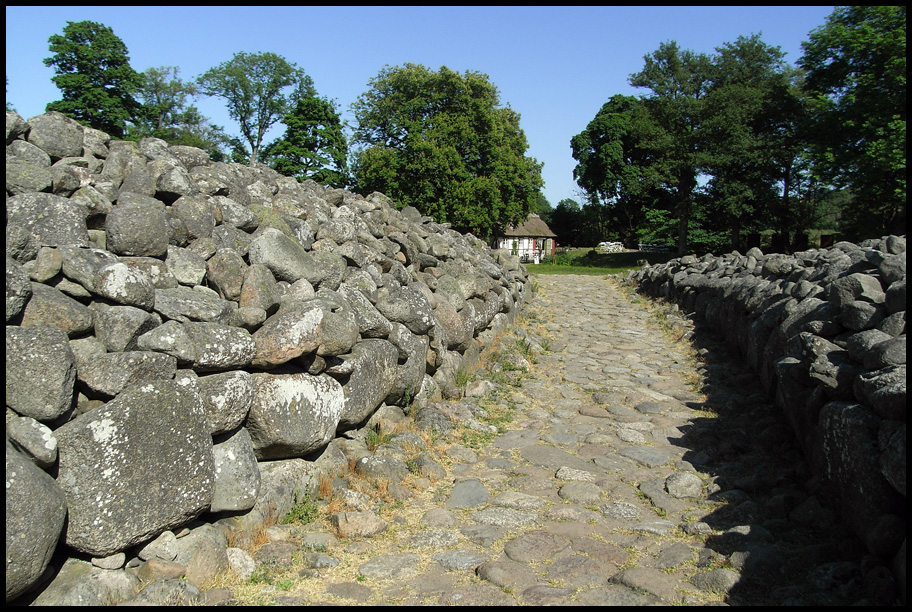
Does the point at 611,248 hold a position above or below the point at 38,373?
above

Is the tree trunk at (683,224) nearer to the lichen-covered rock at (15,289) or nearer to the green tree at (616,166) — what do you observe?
the green tree at (616,166)

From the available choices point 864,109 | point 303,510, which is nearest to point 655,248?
point 864,109

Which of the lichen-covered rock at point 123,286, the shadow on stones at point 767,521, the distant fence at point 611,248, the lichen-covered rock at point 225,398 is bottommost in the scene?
the shadow on stones at point 767,521

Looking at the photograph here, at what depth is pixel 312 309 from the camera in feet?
16.2

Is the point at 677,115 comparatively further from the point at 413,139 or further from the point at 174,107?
the point at 174,107

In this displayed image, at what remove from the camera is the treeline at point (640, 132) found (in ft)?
85.0

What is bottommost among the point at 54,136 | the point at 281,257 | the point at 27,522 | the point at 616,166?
the point at 27,522

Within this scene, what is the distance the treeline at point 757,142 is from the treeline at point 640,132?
0.09 meters

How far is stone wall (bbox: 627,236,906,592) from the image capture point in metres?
3.55

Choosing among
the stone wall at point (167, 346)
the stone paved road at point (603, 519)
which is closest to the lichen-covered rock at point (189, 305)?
the stone wall at point (167, 346)

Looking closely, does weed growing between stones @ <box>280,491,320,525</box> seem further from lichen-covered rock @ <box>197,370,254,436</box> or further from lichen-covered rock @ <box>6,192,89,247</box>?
lichen-covered rock @ <box>6,192,89,247</box>

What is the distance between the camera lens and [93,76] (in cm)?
2586

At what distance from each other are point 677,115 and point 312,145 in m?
21.6

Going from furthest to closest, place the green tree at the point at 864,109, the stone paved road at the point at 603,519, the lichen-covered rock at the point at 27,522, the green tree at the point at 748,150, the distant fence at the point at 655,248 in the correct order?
the distant fence at the point at 655,248, the green tree at the point at 748,150, the green tree at the point at 864,109, the stone paved road at the point at 603,519, the lichen-covered rock at the point at 27,522
